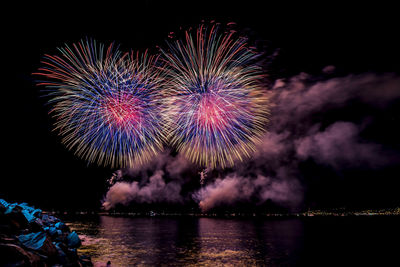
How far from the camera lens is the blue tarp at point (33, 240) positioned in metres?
8.80

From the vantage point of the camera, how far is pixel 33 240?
9.09 meters

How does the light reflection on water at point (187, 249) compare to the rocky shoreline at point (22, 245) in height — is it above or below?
below

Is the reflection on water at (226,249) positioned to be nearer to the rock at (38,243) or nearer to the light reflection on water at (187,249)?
the light reflection on water at (187,249)

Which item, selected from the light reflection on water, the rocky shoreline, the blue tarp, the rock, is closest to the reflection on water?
the light reflection on water

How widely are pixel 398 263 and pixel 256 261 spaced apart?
55.2 ft

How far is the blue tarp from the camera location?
880 cm

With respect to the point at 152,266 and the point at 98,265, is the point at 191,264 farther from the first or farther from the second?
the point at 98,265

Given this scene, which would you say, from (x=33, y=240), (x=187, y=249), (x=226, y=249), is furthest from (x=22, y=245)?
(x=226, y=249)

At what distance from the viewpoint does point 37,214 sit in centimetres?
2445

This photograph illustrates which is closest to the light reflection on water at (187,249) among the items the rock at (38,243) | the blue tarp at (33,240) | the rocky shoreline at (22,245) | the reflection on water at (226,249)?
the reflection on water at (226,249)

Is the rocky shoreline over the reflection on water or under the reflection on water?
over

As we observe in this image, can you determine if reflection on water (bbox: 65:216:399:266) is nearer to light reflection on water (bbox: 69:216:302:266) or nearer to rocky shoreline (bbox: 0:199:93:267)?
light reflection on water (bbox: 69:216:302:266)

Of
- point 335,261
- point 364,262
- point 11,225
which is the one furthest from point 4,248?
point 364,262

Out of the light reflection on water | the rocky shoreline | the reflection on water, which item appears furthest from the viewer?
the reflection on water
